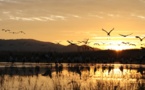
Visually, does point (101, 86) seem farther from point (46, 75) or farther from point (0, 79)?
point (46, 75)

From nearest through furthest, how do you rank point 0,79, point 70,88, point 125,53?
point 70,88 < point 0,79 < point 125,53

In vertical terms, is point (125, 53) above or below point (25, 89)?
below

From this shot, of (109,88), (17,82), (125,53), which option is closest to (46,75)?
(17,82)

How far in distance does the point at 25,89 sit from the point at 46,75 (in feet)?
26.2

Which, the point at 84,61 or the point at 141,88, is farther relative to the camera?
the point at 84,61

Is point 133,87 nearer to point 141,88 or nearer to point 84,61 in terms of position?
point 141,88

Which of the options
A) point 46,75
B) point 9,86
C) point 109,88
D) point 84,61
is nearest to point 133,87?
point 109,88

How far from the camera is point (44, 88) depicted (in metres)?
24.2

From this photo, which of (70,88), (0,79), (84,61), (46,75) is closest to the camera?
(70,88)

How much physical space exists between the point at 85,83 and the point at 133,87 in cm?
369

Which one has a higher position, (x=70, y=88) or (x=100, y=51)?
(x=70, y=88)

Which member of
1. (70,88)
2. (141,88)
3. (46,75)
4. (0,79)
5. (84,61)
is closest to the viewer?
(141,88)

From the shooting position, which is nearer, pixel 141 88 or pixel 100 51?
pixel 141 88

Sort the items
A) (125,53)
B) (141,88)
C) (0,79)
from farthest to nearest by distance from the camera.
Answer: (125,53), (0,79), (141,88)
